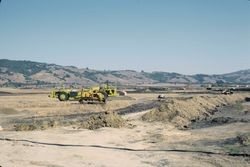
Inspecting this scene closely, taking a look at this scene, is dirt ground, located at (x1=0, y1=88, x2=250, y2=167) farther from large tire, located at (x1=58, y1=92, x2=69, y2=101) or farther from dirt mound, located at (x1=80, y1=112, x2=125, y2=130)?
large tire, located at (x1=58, y1=92, x2=69, y2=101)

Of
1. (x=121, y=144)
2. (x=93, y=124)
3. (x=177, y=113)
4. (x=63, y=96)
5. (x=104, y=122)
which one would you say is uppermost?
(x=63, y=96)

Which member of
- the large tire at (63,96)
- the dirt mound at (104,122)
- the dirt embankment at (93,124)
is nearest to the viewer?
the dirt embankment at (93,124)

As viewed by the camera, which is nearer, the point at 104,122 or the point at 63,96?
the point at 104,122

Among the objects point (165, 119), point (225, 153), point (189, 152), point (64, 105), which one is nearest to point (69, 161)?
point (189, 152)

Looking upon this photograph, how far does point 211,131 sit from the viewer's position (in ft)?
98.5

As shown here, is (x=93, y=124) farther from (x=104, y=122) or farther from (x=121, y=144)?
(x=121, y=144)

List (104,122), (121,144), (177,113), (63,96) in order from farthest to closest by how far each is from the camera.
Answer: (63,96), (177,113), (104,122), (121,144)

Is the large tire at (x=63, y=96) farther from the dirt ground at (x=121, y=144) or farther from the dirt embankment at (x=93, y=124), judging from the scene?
the dirt embankment at (x=93, y=124)

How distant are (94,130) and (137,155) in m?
9.38

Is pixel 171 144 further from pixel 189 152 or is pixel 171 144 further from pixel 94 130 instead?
pixel 94 130

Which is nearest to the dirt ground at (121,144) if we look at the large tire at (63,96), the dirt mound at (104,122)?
the dirt mound at (104,122)

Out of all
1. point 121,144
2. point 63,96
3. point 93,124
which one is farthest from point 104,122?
point 63,96

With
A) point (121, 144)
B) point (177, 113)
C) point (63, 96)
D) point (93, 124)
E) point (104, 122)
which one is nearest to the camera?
point (121, 144)

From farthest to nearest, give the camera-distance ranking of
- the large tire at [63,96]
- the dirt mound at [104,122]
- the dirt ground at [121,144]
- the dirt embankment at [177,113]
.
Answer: the large tire at [63,96]
the dirt embankment at [177,113]
the dirt mound at [104,122]
the dirt ground at [121,144]
